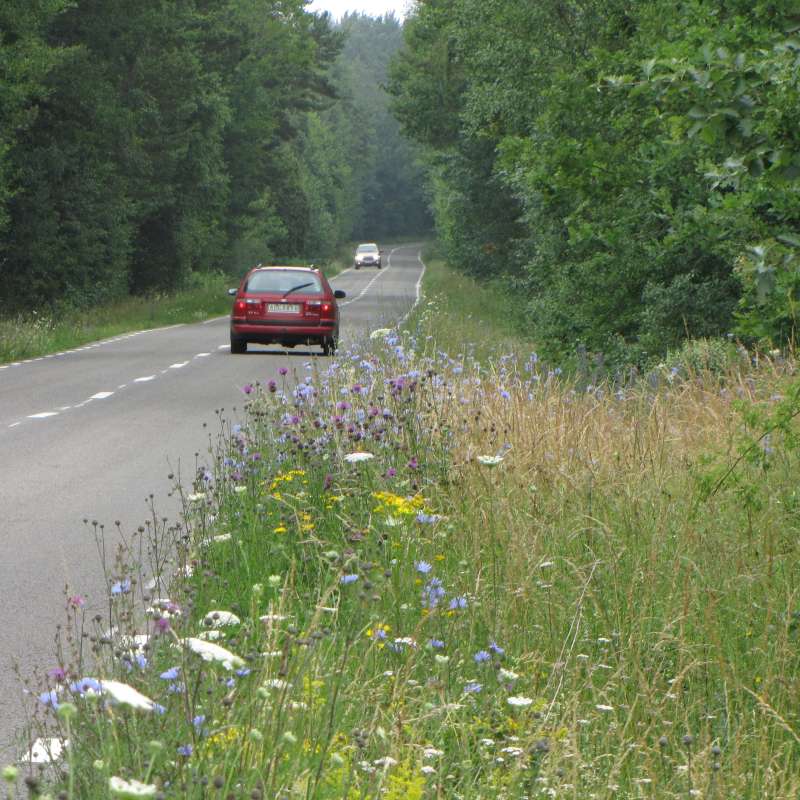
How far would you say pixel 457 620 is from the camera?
538 cm

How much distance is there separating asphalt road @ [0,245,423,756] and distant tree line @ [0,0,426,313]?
11.2 metres

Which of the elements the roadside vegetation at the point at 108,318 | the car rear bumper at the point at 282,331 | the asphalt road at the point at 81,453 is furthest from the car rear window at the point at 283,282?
the roadside vegetation at the point at 108,318

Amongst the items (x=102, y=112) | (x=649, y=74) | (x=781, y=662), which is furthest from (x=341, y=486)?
(x=102, y=112)

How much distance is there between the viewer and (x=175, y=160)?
54344mm

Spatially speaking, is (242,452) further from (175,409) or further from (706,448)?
(175,409)

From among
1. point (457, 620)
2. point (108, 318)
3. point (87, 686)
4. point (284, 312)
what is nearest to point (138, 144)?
point (108, 318)

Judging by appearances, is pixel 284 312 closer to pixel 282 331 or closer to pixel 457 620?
pixel 282 331

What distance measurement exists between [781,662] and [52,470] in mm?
8442

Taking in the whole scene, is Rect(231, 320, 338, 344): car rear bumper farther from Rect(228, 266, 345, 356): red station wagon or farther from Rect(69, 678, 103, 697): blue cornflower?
Rect(69, 678, 103, 697): blue cornflower

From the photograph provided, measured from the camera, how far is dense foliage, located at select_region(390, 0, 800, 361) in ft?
20.9

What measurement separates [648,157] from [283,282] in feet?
43.1

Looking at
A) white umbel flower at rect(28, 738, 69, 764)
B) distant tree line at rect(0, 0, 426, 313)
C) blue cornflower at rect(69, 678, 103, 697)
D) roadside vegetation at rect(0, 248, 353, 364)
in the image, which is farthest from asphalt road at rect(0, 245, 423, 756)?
distant tree line at rect(0, 0, 426, 313)

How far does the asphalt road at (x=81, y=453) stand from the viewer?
288 inches

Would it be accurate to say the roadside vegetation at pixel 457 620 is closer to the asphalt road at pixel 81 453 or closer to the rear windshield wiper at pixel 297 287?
the asphalt road at pixel 81 453
